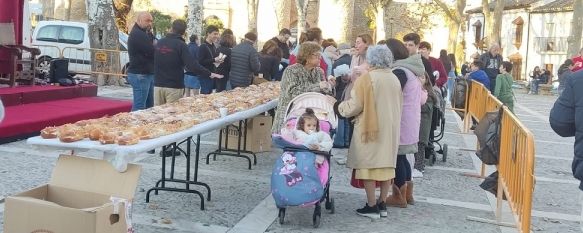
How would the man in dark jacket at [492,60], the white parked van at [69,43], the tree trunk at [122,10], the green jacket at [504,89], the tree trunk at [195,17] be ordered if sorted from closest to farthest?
the green jacket at [504,89] < the man in dark jacket at [492,60] < the tree trunk at [195,17] < the white parked van at [69,43] < the tree trunk at [122,10]

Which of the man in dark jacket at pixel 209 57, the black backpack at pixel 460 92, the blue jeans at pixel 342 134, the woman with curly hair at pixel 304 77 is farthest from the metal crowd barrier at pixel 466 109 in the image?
the woman with curly hair at pixel 304 77

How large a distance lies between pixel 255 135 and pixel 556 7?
49790 millimetres

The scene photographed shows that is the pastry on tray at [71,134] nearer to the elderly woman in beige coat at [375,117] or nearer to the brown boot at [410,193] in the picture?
the elderly woman in beige coat at [375,117]

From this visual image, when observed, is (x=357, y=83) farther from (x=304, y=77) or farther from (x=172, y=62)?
(x=172, y=62)

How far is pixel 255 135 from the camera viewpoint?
10.0 m

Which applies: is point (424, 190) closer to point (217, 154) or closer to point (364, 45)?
point (364, 45)

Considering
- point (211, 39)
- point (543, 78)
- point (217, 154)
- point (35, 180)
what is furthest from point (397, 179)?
point (543, 78)

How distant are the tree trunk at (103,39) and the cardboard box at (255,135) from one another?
9903mm

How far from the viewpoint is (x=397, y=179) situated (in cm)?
719

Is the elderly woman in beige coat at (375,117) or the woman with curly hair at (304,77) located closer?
the elderly woman in beige coat at (375,117)

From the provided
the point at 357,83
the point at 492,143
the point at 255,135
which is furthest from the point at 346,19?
the point at 357,83

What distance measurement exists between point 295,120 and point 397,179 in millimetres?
1335

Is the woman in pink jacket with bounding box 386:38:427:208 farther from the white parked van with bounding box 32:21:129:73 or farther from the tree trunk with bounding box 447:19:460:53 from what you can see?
the tree trunk with bounding box 447:19:460:53

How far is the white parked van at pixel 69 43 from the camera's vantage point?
19906 mm
